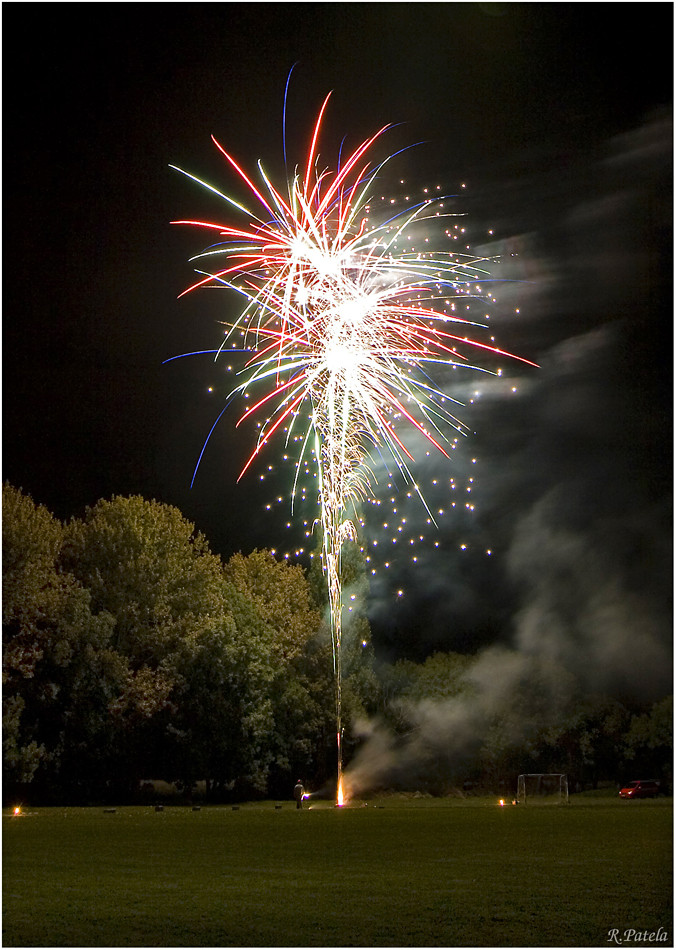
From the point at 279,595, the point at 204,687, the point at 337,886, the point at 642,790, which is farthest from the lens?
the point at 279,595

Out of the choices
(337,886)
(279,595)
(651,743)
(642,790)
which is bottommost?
(642,790)

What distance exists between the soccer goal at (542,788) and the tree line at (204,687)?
1875 millimetres

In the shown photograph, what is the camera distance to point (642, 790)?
40.8 metres

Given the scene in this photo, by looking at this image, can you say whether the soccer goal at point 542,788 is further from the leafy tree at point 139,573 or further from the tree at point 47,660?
the tree at point 47,660

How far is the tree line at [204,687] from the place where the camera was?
108ft

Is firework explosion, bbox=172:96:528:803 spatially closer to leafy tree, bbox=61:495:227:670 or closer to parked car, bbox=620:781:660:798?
leafy tree, bbox=61:495:227:670

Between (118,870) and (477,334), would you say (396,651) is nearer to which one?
(477,334)

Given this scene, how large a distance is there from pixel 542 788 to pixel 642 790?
175 inches

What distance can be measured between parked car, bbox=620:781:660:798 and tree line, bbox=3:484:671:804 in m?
2.83

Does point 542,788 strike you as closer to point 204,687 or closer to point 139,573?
point 204,687

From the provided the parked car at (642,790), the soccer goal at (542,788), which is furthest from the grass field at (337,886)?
the soccer goal at (542,788)

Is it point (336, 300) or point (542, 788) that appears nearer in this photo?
point (336, 300)

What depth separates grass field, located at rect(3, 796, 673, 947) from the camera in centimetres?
970

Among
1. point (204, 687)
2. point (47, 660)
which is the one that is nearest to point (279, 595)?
point (204, 687)
